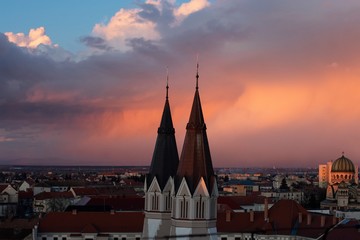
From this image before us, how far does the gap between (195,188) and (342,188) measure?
3782 inches

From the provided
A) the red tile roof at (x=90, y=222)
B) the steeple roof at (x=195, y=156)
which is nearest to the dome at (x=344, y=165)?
the red tile roof at (x=90, y=222)

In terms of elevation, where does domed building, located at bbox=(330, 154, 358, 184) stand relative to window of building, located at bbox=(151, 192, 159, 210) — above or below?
above

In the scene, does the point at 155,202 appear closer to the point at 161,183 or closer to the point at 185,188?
the point at 161,183

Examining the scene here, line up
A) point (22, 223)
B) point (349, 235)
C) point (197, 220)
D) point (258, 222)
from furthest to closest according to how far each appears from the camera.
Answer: point (22, 223) < point (258, 222) < point (349, 235) < point (197, 220)

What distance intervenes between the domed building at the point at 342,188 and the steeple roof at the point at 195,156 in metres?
76.0

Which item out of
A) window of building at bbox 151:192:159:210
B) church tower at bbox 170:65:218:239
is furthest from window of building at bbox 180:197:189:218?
window of building at bbox 151:192:159:210

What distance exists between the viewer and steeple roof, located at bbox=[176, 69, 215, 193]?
3725 cm

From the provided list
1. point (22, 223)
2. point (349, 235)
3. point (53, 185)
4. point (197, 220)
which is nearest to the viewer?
point (197, 220)

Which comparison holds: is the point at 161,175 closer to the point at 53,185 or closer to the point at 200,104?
the point at 200,104

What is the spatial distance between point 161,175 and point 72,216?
97.2ft

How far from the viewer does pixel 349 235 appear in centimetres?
5628

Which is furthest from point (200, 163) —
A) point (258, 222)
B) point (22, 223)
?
point (22, 223)

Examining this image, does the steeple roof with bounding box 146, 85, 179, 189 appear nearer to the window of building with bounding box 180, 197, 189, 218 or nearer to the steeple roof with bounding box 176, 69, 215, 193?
the steeple roof with bounding box 176, 69, 215, 193

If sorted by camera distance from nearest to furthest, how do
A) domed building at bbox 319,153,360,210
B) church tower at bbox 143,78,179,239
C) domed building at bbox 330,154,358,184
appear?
church tower at bbox 143,78,179,239
domed building at bbox 319,153,360,210
domed building at bbox 330,154,358,184
